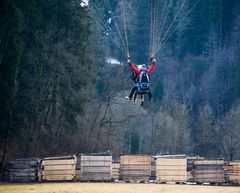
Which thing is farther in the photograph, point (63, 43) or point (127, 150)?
point (127, 150)

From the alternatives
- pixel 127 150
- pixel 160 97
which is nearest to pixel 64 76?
pixel 127 150

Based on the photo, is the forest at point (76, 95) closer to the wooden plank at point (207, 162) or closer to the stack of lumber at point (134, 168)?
the stack of lumber at point (134, 168)

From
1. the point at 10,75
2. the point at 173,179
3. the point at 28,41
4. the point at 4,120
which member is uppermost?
the point at 28,41

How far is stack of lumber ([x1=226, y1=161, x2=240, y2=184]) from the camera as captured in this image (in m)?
33.6

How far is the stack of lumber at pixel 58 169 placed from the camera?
3391cm

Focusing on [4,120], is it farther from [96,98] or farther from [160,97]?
[160,97]

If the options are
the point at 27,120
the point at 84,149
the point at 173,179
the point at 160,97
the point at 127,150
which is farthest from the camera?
the point at 160,97

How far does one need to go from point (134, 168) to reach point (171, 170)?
2.64 meters

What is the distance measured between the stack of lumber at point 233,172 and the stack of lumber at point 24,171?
13199 millimetres

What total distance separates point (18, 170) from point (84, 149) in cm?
1569

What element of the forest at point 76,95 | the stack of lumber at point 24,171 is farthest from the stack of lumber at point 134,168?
the forest at point 76,95

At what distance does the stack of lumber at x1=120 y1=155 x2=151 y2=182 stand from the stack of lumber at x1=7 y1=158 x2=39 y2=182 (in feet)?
19.7

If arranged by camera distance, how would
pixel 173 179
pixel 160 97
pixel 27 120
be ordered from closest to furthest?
1. pixel 173 179
2. pixel 27 120
3. pixel 160 97

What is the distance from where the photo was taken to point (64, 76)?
42.9 meters
